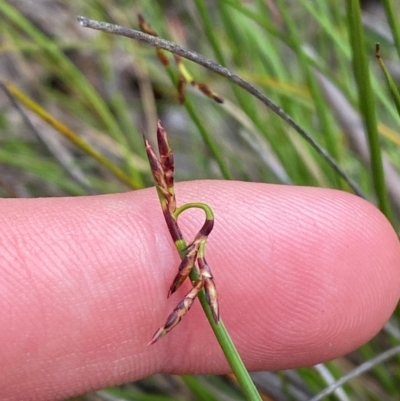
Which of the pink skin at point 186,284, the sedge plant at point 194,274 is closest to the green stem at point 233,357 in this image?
the sedge plant at point 194,274

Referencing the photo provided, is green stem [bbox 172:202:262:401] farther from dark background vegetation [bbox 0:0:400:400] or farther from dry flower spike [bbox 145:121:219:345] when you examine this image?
dark background vegetation [bbox 0:0:400:400]

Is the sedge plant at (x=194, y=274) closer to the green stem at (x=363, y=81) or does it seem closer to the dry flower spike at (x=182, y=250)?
the dry flower spike at (x=182, y=250)

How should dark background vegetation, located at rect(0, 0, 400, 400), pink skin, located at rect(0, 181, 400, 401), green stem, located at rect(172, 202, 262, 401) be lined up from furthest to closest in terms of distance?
1. dark background vegetation, located at rect(0, 0, 400, 400)
2. pink skin, located at rect(0, 181, 400, 401)
3. green stem, located at rect(172, 202, 262, 401)

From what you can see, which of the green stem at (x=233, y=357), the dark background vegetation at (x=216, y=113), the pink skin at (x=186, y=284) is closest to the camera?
the green stem at (x=233, y=357)

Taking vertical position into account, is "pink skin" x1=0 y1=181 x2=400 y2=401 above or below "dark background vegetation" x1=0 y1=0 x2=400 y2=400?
below

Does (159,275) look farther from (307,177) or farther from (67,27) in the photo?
(67,27)

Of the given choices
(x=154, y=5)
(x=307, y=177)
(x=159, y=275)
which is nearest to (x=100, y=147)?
(x=154, y=5)

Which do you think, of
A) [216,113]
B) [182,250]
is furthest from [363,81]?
[216,113]

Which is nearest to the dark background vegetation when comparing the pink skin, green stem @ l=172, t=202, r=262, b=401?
the pink skin
